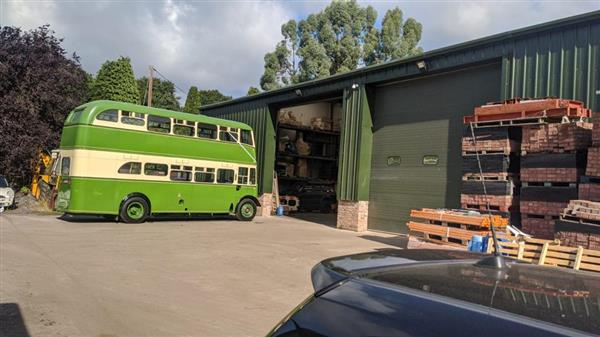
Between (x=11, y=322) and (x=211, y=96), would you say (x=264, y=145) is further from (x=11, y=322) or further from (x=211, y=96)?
(x=211, y=96)

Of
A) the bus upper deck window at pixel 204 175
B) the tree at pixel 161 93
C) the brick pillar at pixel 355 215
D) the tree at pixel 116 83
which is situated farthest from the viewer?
the tree at pixel 161 93

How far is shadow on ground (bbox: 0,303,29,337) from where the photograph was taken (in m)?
4.98

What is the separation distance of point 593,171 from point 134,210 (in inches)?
564

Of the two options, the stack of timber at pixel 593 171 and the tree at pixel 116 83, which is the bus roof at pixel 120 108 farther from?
the tree at pixel 116 83

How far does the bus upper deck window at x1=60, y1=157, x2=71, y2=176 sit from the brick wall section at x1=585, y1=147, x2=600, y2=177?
15111 mm

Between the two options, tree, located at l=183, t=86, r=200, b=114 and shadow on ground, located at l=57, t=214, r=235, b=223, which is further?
tree, located at l=183, t=86, r=200, b=114

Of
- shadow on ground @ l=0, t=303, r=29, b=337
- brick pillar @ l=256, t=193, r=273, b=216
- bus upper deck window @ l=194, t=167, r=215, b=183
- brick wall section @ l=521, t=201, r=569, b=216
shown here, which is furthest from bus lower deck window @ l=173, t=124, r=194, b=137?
shadow on ground @ l=0, t=303, r=29, b=337

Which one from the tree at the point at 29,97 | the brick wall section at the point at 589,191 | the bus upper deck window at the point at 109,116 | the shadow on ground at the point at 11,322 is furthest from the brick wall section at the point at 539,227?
the tree at the point at 29,97

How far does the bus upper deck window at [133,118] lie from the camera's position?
1720cm

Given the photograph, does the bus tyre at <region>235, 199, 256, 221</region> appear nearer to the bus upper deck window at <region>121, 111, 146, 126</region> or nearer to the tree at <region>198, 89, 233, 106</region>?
the bus upper deck window at <region>121, 111, 146, 126</region>

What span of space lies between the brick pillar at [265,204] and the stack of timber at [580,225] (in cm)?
1583

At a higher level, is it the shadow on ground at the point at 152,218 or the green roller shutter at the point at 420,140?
the green roller shutter at the point at 420,140

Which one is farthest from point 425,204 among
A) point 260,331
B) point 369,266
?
point 369,266

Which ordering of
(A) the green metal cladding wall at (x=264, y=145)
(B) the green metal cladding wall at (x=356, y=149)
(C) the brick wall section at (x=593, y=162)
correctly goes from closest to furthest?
(C) the brick wall section at (x=593, y=162)
(B) the green metal cladding wall at (x=356, y=149)
(A) the green metal cladding wall at (x=264, y=145)
